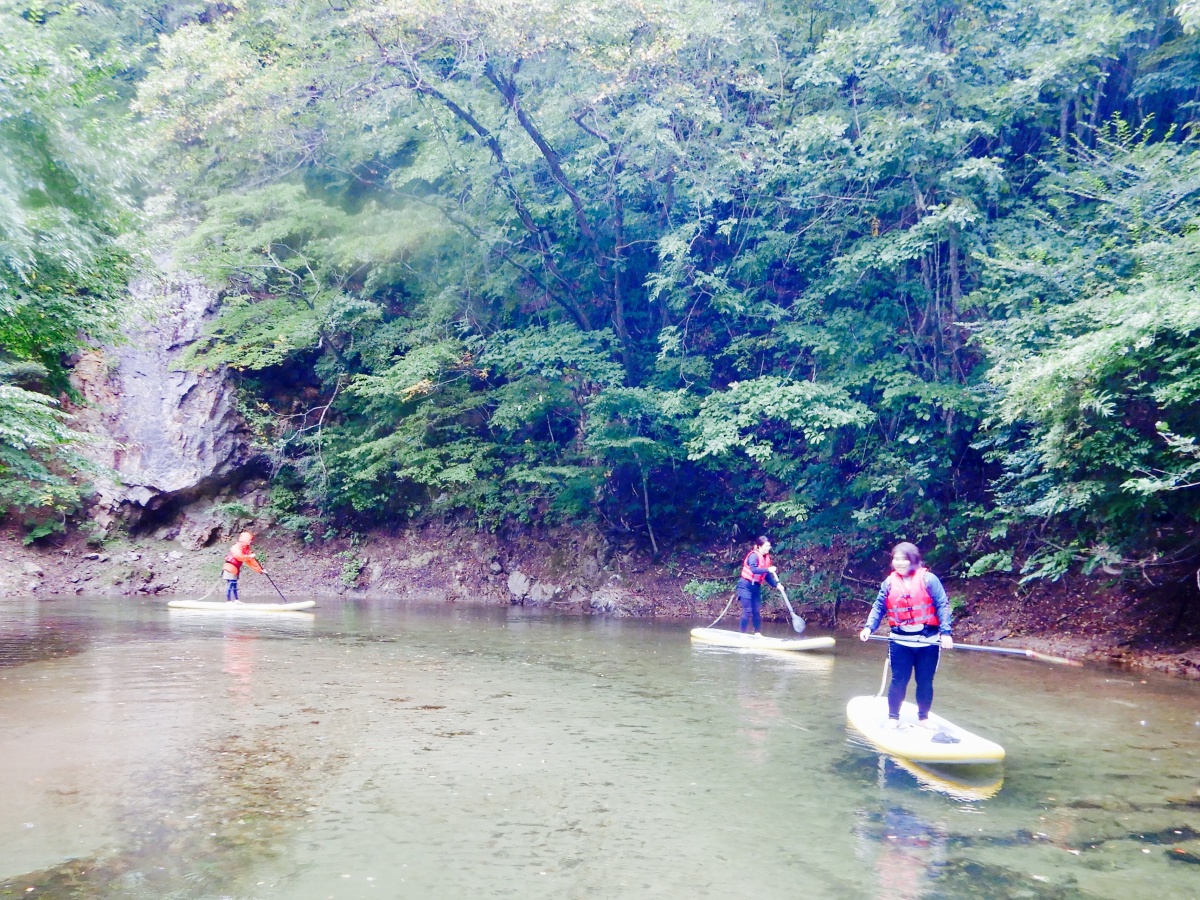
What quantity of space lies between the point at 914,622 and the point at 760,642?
248 inches

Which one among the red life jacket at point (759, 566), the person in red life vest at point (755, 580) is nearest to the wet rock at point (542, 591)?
the person in red life vest at point (755, 580)

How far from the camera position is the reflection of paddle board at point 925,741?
674 centimetres

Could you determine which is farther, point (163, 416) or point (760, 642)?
point (163, 416)

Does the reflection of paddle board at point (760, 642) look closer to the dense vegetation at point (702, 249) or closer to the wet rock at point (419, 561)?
the dense vegetation at point (702, 249)

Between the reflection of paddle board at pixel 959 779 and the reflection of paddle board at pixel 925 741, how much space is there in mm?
72

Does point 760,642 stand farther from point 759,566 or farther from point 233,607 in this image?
point 233,607

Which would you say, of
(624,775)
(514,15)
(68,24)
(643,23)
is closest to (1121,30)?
(643,23)

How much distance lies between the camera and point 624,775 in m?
6.40

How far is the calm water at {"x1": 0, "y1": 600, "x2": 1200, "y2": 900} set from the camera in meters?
4.55

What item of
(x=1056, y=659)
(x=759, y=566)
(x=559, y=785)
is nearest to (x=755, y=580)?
(x=759, y=566)

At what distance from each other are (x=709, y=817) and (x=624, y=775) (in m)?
1.02

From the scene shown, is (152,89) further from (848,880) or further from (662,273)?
(848,880)

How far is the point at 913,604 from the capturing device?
287 inches

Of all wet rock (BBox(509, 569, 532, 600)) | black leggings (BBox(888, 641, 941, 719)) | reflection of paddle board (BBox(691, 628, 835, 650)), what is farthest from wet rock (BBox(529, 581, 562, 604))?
black leggings (BBox(888, 641, 941, 719))
